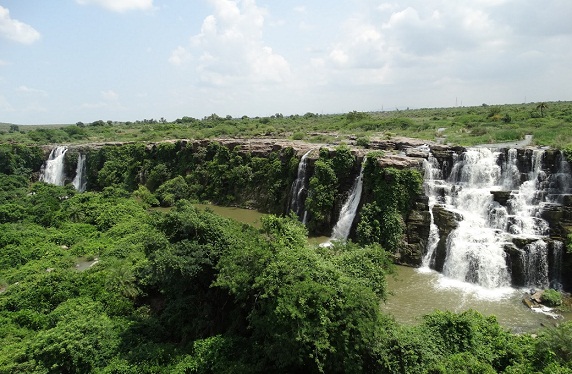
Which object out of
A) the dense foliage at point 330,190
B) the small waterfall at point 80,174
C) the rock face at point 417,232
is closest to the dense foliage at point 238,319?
the rock face at point 417,232

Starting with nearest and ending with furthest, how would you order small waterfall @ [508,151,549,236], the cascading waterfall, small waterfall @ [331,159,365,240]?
the cascading waterfall, small waterfall @ [508,151,549,236], small waterfall @ [331,159,365,240]

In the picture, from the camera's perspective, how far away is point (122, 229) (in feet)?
80.3

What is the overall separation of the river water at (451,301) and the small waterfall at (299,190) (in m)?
10.7

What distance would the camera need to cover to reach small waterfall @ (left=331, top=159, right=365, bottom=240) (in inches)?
968

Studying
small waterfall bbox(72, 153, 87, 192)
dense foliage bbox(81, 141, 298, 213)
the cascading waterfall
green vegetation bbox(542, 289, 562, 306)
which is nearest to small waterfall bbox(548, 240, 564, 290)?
green vegetation bbox(542, 289, 562, 306)

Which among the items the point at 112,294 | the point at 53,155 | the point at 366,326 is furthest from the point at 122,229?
the point at 53,155

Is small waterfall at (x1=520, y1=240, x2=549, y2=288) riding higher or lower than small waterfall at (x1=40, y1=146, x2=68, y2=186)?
lower

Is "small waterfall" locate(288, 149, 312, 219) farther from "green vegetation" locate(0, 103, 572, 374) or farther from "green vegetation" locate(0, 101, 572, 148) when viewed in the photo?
"green vegetation" locate(0, 103, 572, 374)

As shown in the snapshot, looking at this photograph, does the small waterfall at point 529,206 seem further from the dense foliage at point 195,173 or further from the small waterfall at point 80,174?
the small waterfall at point 80,174

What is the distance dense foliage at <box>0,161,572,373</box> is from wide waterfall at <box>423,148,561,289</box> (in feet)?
23.1

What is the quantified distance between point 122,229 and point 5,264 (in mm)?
6541

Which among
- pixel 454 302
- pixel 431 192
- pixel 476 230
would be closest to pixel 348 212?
pixel 431 192

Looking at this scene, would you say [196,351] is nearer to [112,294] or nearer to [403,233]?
[112,294]

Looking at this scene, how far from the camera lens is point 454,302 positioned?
16.8m
